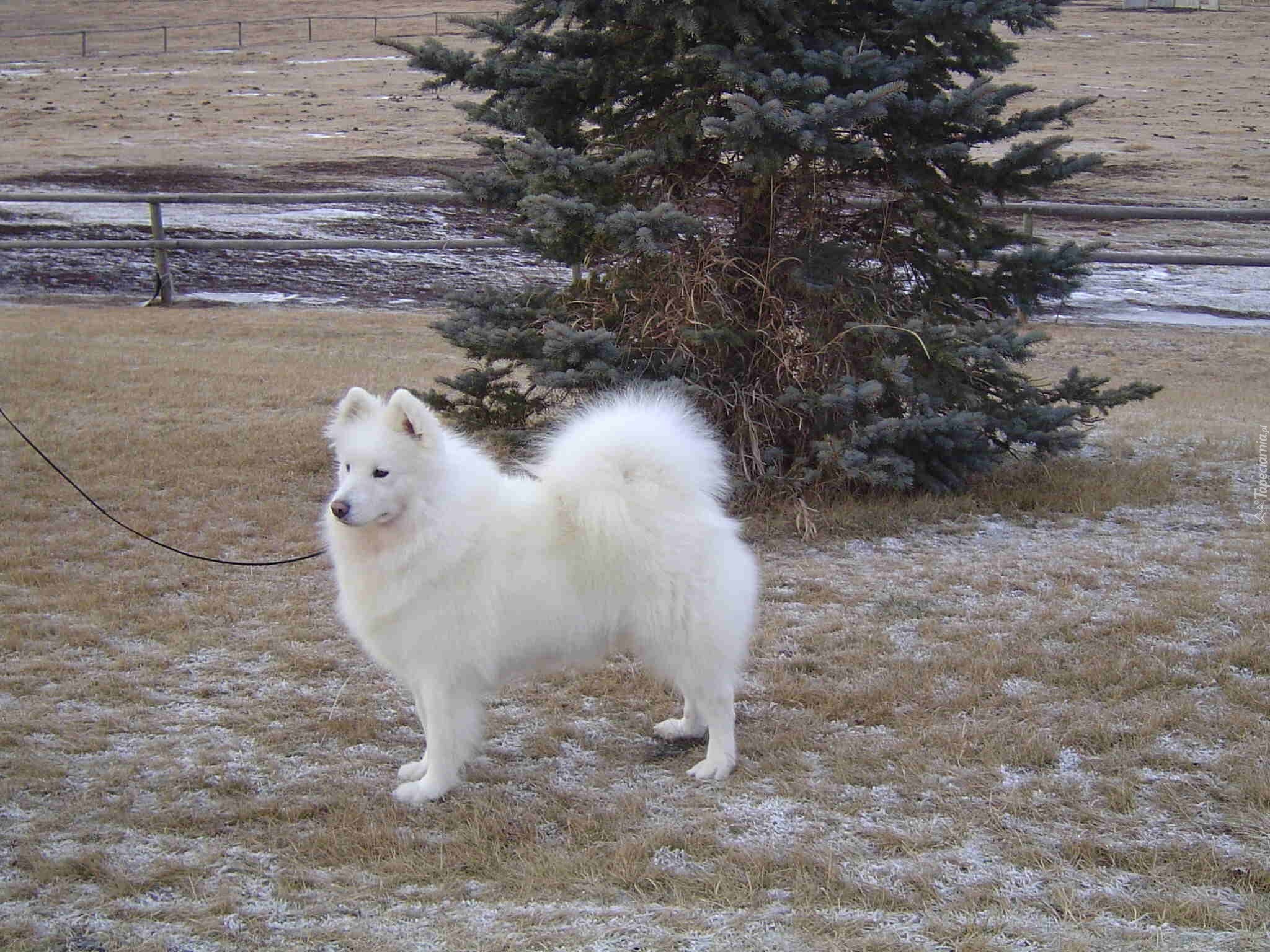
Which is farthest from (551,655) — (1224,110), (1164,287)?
(1224,110)

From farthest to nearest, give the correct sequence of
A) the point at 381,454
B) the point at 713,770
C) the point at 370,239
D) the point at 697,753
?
the point at 370,239 → the point at 697,753 → the point at 713,770 → the point at 381,454

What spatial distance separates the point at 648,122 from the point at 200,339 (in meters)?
7.18

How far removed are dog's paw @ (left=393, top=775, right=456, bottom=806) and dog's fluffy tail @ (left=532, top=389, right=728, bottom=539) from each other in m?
1.01

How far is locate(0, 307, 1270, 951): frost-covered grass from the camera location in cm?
327

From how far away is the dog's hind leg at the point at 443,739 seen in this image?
396cm

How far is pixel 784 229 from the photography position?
24.1ft

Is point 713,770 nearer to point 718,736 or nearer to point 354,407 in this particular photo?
point 718,736

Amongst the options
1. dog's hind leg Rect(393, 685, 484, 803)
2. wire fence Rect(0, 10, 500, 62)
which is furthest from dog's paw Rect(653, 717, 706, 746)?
wire fence Rect(0, 10, 500, 62)

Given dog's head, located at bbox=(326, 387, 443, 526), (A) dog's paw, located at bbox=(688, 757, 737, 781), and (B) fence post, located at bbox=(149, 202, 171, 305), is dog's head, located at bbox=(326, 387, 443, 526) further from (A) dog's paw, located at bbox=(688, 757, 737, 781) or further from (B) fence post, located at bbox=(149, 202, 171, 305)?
(B) fence post, located at bbox=(149, 202, 171, 305)

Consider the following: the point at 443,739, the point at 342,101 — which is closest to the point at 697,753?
the point at 443,739

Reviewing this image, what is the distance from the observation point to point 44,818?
3.78 metres

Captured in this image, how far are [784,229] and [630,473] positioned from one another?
3803 mm

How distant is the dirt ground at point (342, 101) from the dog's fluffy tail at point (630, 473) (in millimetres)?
19391

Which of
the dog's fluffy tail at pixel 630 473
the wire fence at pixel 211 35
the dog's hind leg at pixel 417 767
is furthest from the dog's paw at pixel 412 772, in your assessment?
the wire fence at pixel 211 35
